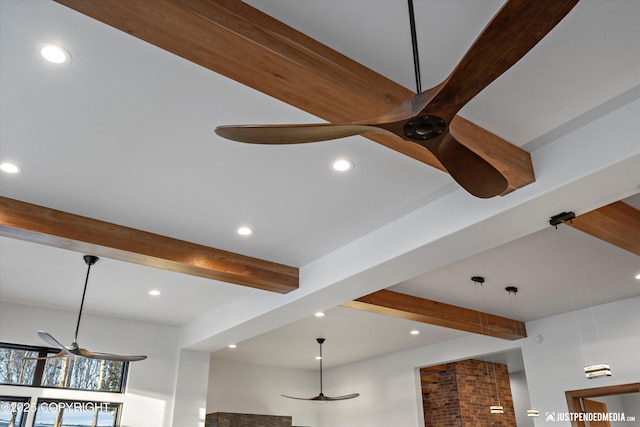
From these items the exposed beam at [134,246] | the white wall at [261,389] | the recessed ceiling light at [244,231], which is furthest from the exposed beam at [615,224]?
the white wall at [261,389]

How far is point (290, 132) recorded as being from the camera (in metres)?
1.69

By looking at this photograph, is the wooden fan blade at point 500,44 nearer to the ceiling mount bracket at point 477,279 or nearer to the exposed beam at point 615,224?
the exposed beam at point 615,224

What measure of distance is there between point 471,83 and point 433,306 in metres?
4.58

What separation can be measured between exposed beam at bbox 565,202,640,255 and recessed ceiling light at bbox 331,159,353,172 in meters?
1.51

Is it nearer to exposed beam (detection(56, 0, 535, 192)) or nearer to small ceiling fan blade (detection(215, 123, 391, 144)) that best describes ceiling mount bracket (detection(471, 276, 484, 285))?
exposed beam (detection(56, 0, 535, 192))

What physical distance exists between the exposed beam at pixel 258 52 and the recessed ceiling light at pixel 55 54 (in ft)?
1.77

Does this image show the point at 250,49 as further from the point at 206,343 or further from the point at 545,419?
the point at 545,419

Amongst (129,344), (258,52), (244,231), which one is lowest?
(129,344)

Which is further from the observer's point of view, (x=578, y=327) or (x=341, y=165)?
(x=578, y=327)

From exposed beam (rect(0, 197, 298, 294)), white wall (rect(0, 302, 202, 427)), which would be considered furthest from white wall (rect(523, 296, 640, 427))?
white wall (rect(0, 302, 202, 427))

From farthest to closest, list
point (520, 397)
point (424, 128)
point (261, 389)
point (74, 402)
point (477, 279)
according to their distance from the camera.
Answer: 1. point (520, 397)
2. point (261, 389)
3. point (74, 402)
4. point (477, 279)
5. point (424, 128)

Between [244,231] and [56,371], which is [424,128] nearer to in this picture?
[244,231]

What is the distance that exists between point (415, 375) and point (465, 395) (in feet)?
4.18

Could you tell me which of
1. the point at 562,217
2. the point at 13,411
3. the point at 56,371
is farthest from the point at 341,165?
the point at 13,411
